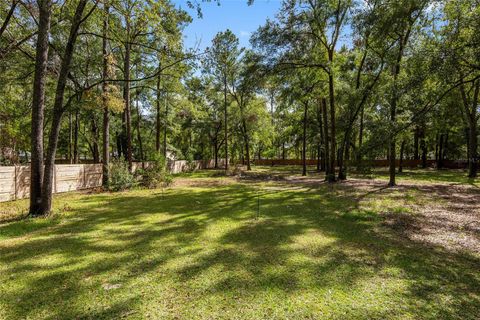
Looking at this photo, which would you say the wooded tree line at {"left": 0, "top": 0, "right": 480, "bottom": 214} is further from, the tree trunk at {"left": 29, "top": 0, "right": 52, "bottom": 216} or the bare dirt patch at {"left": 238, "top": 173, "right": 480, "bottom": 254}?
the bare dirt patch at {"left": 238, "top": 173, "right": 480, "bottom": 254}

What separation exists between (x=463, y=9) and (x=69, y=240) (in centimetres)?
1336

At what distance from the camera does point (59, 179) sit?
11.4 m

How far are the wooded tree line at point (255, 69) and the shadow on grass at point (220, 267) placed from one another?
3.08m

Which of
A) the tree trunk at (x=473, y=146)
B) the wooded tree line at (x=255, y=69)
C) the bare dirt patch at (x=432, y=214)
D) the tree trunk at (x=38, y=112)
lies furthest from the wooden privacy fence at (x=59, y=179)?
the tree trunk at (x=473, y=146)

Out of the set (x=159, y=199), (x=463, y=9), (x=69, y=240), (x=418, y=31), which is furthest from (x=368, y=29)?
(x=69, y=240)

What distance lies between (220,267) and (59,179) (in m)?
10.7

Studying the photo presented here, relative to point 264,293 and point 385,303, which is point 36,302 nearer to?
point 264,293

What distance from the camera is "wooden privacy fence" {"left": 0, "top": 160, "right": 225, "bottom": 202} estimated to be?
30.4 ft

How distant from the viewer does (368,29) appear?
12.7 m

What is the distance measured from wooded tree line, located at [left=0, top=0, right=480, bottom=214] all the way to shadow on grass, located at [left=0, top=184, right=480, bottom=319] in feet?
10.1

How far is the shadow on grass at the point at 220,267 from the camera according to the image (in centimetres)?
292

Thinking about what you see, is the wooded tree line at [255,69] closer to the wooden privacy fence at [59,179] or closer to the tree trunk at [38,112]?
the tree trunk at [38,112]

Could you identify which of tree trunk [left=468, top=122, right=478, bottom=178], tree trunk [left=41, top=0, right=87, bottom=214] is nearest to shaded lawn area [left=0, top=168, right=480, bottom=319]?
tree trunk [left=41, top=0, right=87, bottom=214]

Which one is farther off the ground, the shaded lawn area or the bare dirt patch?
the bare dirt patch
